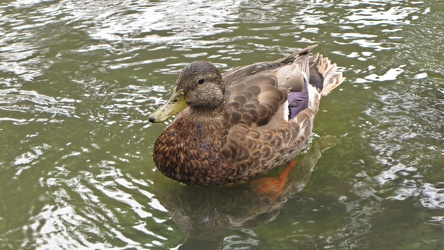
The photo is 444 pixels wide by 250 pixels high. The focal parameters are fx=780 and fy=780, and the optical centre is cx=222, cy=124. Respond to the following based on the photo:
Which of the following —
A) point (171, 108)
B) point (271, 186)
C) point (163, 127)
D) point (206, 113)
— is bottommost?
point (271, 186)

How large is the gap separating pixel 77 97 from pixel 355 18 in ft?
11.8

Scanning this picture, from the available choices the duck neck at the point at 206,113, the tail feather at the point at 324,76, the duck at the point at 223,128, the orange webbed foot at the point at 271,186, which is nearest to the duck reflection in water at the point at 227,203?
the orange webbed foot at the point at 271,186

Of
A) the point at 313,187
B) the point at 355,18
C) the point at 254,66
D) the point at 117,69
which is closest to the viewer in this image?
the point at 313,187

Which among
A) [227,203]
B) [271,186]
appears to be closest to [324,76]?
[271,186]

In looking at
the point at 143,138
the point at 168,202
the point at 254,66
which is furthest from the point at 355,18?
the point at 168,202

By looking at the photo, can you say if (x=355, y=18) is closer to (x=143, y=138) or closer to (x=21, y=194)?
(x=143, y=138)

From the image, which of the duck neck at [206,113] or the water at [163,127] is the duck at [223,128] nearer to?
the duck neck at [206,113]

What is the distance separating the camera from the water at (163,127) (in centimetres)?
579

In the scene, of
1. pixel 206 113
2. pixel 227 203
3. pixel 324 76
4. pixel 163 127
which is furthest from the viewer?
pixel 324 76

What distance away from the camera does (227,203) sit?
631cm

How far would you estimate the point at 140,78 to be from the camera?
821 centimetres

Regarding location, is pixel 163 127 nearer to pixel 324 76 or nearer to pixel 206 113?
pixel 206 113

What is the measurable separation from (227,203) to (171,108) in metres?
0.89

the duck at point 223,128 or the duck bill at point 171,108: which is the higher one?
the duck bill at point 171,108
